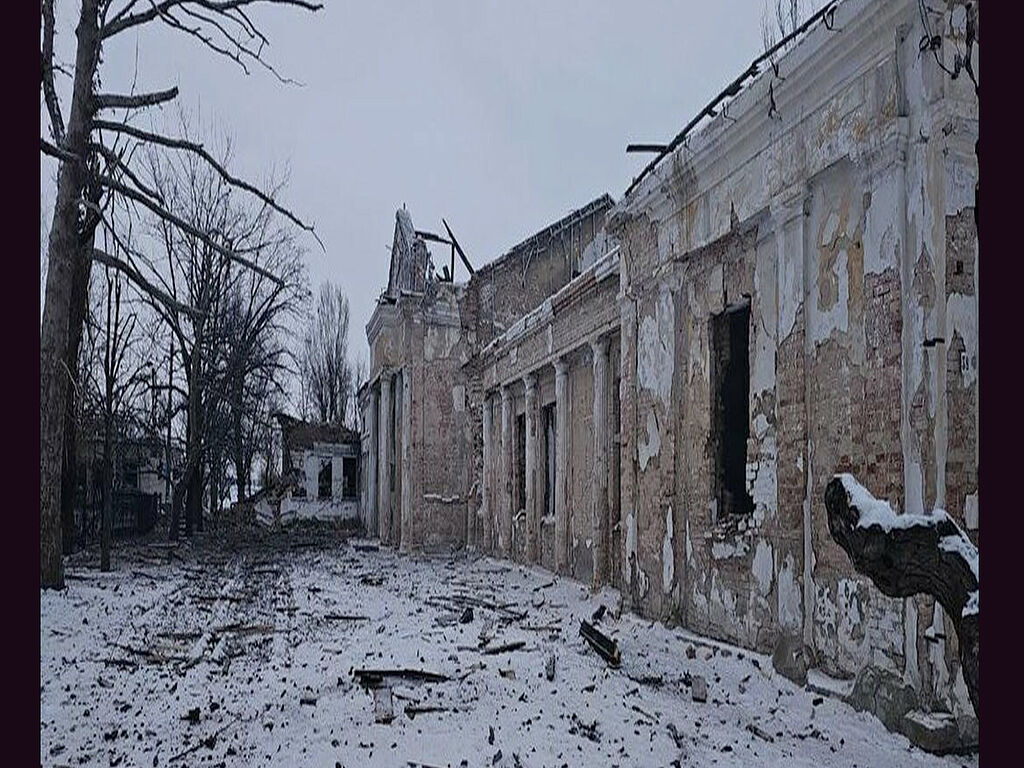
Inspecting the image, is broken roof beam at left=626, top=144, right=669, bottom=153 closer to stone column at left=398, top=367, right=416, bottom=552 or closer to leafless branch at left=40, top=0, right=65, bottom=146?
leafless branch at left=40, top=0, right=65, bottom=146

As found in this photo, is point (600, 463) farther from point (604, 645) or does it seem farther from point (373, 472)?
point (373, 472)

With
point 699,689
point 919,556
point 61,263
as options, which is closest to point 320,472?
point 61,263

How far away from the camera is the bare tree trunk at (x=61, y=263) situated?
38.0 feet

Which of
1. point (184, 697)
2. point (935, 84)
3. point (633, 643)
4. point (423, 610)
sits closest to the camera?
point (935, 84)

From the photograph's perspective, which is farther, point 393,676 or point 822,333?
point 393,676

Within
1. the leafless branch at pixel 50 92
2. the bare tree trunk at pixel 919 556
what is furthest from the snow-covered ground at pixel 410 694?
the leafless branch at pixel 50 92

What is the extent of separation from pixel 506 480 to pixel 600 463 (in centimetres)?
571

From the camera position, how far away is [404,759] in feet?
16.8

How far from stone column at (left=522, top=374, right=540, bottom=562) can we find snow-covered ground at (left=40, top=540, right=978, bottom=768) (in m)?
4.26

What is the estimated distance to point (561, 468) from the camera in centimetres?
1469

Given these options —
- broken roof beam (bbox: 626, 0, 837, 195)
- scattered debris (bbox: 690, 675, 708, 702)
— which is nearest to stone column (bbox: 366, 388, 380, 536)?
broken roof beam (bbox: 626, 0, 837, 195)
